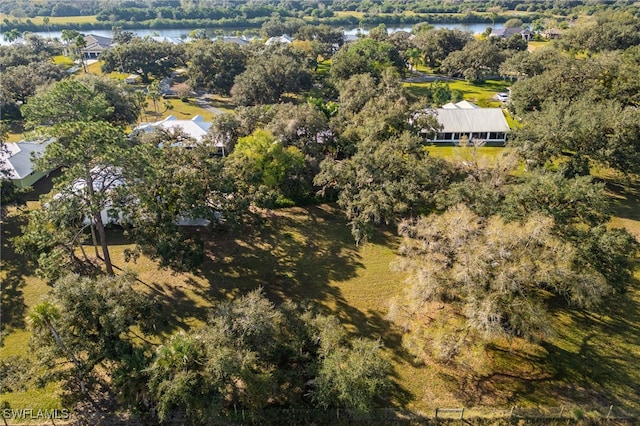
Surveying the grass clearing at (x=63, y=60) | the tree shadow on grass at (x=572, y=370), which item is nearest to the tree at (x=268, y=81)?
the tree shadow on grass at (x=572, y=370)

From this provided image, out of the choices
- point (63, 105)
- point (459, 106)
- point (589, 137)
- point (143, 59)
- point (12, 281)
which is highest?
point (143, 59)

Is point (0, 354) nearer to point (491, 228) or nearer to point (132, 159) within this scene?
point (132, 159)

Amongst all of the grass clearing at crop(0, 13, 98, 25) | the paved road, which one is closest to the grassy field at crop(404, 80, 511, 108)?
the paved road

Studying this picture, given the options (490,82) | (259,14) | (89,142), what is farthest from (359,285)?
(259,14)

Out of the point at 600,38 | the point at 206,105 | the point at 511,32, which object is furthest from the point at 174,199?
the point at 511,32

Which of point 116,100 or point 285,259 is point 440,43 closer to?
point 116,100
